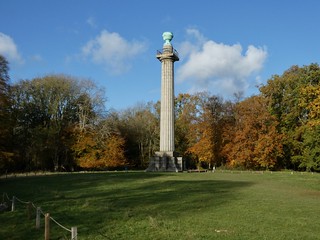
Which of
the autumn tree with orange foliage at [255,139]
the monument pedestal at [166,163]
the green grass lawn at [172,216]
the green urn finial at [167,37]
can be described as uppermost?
the green urn finial at [167,37]

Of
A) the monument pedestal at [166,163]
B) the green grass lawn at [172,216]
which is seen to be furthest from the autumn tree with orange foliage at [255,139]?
the green grass lawn at [172,216]

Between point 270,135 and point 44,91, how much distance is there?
38.1 metres

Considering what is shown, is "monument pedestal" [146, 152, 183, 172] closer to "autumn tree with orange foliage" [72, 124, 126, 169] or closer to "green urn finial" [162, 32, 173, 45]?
"autumn tree with orange foliage" [72, 124, 126, 169]

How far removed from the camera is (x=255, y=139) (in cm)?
5956

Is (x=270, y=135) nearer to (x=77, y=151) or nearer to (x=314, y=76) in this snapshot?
(x=314, y=76)

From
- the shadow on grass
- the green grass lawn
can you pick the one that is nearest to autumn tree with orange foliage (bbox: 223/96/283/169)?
the shadow on grass

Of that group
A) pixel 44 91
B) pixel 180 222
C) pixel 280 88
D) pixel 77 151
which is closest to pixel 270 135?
pixel 280 88

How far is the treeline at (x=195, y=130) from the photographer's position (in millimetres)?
58156

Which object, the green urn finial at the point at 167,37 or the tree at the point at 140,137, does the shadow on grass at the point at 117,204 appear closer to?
the green urn finial at the point at 167,37

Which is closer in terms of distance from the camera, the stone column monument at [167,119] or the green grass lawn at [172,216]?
the green grass lawn at [172,216]

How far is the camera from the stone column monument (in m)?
53.2

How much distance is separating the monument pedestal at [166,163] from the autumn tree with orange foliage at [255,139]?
11.2m

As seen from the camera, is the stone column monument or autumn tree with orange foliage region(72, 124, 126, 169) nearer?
the stone column monument

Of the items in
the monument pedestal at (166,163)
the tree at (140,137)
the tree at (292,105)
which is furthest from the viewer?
the tree at (140,137)
